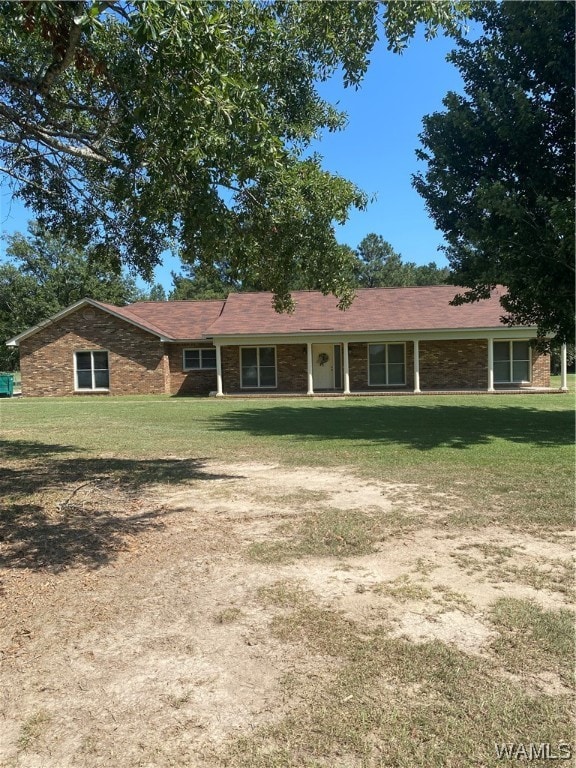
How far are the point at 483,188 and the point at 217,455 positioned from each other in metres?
6.91

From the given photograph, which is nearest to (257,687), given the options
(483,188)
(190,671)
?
(190,671)

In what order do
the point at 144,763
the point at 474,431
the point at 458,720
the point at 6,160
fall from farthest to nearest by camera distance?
the point at 474,431, the point at 6,160, the point at 458,720, the point at 144,763

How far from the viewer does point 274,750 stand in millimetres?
2439

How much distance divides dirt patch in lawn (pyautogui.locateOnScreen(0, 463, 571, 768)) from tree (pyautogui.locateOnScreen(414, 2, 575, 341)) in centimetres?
616

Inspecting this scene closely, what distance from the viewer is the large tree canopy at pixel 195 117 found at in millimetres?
4484

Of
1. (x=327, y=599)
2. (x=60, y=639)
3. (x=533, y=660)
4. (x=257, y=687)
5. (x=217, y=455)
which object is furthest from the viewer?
(x=217, y=455)

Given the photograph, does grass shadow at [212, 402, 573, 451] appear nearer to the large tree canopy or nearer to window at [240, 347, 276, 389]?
the large tree canopy

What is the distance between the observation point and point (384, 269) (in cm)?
5681

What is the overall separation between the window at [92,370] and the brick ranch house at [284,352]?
0.04 meters

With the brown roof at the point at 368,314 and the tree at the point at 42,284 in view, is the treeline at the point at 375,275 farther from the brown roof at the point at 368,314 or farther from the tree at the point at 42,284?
the brown roof at the point at 368,314

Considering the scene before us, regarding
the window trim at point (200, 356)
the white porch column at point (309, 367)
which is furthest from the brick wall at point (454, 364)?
the window trim at point (200, 356)

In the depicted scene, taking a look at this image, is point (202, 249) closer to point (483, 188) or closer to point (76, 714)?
point (76, 714)

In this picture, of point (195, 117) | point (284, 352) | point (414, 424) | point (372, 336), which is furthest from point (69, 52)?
point (284, 352)

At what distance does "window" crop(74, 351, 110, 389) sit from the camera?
25.8 metres
